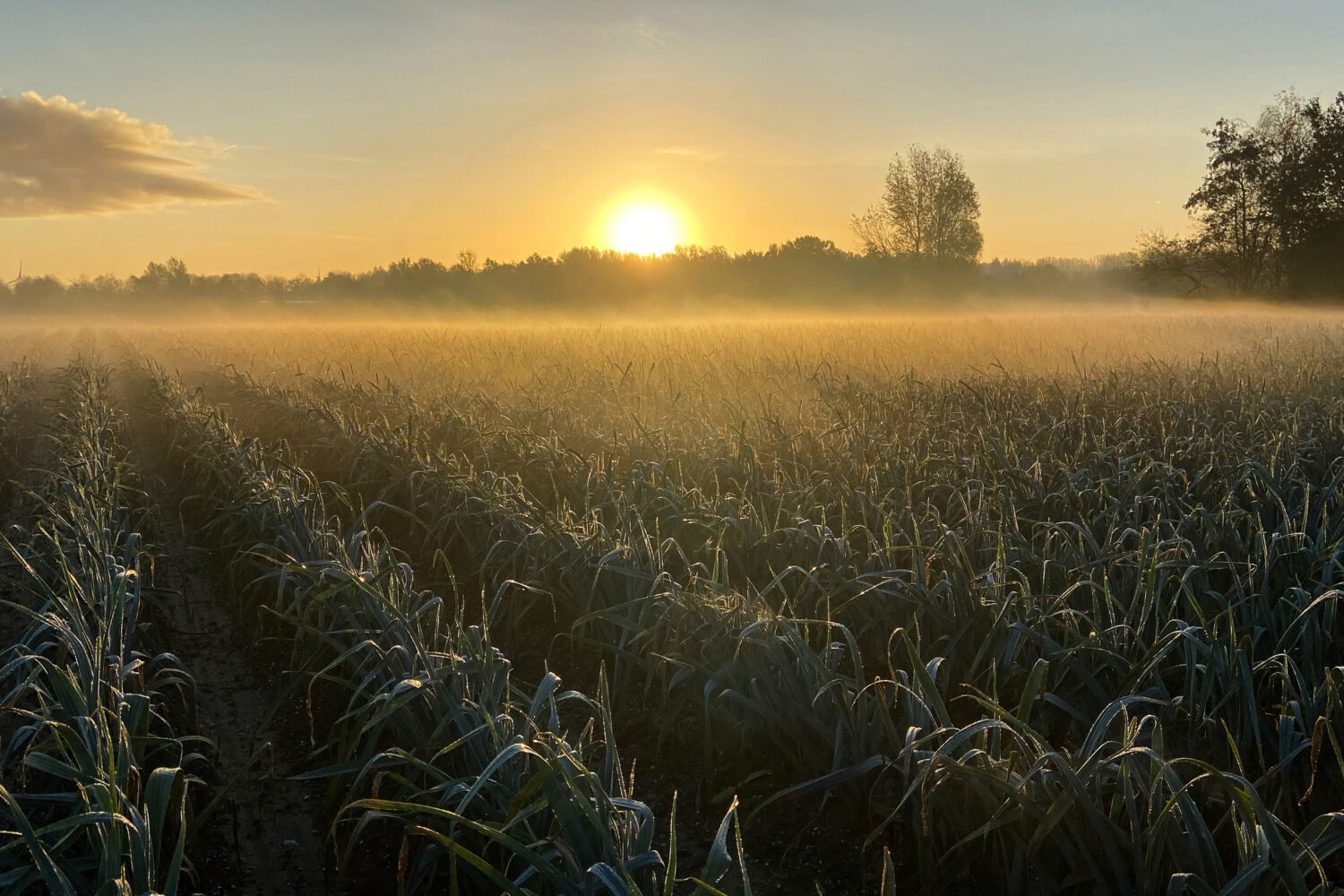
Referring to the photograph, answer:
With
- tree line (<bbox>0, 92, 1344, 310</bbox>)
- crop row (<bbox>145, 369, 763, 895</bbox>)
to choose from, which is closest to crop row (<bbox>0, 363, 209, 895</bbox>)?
crop row (<bbox>145, 369, 763, 895</bbox>)

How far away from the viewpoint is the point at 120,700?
241cm

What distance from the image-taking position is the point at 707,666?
117 inches

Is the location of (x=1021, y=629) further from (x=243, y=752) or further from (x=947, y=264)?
(x=947, y=264)

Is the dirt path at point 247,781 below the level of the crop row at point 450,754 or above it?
below

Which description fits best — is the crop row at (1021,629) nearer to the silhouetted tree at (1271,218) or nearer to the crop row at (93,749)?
the crop row at (93,749)

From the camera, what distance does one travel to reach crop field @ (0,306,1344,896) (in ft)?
6.40

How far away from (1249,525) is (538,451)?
12.4ft

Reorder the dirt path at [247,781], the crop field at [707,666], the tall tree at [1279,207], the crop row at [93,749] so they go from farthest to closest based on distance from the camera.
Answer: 1. the tall tree at [1279,207]
2. the dirt path at [247,781]
3. the crop field at [707,666]
4. the crop row at [93,749]

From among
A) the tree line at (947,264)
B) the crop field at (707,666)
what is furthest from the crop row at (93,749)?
the tree line at (947,264)

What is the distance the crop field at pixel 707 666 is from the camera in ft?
6.40

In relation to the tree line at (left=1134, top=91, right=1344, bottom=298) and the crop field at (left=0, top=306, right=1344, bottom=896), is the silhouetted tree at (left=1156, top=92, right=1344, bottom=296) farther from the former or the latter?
the crop field at (left=0, top=306, right=1344, bottom=896)

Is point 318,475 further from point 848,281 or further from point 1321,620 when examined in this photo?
point 848,281

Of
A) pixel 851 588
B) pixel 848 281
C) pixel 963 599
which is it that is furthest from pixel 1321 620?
pixel 848 281

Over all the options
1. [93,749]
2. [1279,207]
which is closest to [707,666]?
[93,749]
